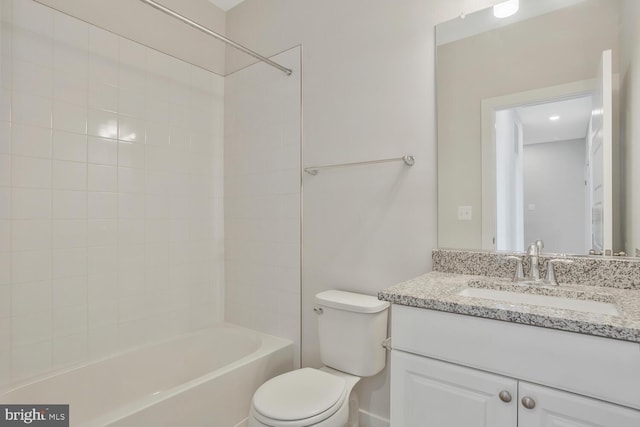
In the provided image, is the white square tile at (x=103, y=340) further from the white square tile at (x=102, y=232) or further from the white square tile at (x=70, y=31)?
the white square tile at (x=70, y=31)

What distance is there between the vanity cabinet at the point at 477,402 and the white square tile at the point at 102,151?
1.80 metres

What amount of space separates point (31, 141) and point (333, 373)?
1855 mm

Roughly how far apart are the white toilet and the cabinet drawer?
47cm

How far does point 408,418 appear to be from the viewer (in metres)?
1.13

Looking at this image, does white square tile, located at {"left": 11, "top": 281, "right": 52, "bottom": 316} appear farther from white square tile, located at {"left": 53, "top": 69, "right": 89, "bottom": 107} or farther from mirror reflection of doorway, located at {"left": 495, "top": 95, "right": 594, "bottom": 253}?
mirror reflection of doorway, located at {"left": 495, "top": 95, "right": 594, "bottom": 253}

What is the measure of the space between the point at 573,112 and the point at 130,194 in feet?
7.32

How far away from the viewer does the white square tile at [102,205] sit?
1845 mm

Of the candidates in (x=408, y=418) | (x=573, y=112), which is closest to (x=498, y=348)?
(x=408, y=418)

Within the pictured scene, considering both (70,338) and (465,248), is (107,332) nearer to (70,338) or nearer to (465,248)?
(70,338)

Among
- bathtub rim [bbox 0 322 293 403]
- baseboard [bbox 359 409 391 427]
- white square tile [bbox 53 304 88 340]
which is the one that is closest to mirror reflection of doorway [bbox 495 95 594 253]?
baseboard [bbox 359 409 391 427]

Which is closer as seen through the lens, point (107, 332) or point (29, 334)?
point (29, 334)

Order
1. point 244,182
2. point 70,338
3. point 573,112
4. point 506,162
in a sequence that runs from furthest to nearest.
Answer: point 244,182 → point 70,338 → point 506,162 → point 573,112

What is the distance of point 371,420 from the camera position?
70.6 inches

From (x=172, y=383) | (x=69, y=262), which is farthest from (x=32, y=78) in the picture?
(x=172, y=383)
